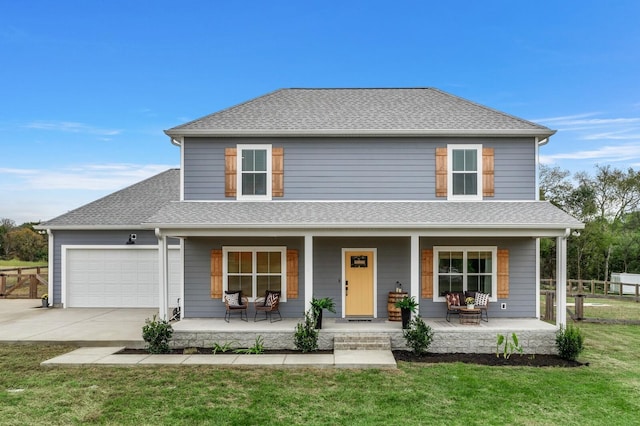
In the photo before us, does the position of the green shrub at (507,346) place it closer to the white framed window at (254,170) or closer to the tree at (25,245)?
the white framed window at (254,170)

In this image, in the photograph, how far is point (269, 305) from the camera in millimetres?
10297

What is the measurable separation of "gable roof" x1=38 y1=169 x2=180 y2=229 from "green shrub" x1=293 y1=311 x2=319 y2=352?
8018 mm

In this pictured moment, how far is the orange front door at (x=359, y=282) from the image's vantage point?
10711 millimetres

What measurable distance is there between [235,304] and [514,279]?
7660 millimetres

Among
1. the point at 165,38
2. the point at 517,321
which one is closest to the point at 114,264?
the point at 165,38

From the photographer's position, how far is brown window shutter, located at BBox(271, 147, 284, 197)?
1087 centimetres

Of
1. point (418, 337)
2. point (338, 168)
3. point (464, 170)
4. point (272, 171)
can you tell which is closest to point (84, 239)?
point (272, 171)

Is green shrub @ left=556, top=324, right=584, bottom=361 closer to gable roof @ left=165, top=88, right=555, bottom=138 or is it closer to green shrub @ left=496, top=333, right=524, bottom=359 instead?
green shrub @ left=496, top=333, right=524, bottom=359

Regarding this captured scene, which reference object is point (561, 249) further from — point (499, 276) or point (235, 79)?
point (235, 79)

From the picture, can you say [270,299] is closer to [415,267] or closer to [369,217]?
[369,217]

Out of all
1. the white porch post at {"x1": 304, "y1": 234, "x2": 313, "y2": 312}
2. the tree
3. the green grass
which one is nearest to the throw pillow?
the white porch post at {"x1": 304, "y1": 234, "x2": 313, "y2": 312}

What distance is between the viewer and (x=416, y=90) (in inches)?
532

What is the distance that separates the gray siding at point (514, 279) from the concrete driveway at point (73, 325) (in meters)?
7.58

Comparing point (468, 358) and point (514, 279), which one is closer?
point (468, 358)
